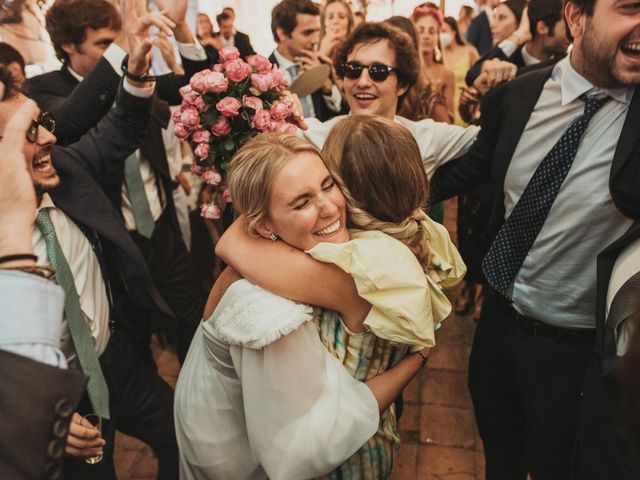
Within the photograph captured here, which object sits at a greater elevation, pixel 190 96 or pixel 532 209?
pixel 190 96

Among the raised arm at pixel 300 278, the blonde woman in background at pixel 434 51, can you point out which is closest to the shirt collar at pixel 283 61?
the blonde woman in background at pixel 434 51

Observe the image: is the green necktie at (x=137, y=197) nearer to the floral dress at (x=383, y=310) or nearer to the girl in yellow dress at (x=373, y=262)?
the girl in yellow dress at (x=373, y=262)

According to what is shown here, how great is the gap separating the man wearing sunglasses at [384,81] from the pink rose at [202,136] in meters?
0.52

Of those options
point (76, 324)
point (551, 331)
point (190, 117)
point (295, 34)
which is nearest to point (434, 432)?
point (551, 331)

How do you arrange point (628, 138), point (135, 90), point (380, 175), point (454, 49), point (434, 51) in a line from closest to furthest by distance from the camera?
point (380, 175) → point (628, 138) → point (135, 90) → point (434, 51) → point (454, 49)

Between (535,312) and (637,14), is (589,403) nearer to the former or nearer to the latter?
(535,312)

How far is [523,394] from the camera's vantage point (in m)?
1.95

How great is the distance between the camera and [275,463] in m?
1.32

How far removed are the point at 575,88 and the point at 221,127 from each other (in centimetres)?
125

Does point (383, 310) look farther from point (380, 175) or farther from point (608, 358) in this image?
point (608, 358)

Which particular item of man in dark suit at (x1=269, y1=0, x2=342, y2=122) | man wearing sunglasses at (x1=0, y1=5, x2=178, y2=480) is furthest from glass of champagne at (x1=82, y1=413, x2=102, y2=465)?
man in dark suit at (x1=269, y1=0, x2=342, y2=122)

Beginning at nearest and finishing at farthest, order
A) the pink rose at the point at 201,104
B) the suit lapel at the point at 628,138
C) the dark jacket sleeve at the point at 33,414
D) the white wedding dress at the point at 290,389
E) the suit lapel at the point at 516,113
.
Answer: the dark jacket sleeve at the point at 33,414, the white wedding dress at the point at 290,389, the suit lapel at the point at 628,138, the suit lapel at the point at 516,113, the pink rose at the point at 201,104

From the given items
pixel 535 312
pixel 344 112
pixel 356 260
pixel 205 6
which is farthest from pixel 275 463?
pixel 205 6

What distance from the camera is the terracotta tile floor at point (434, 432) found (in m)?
2.72
